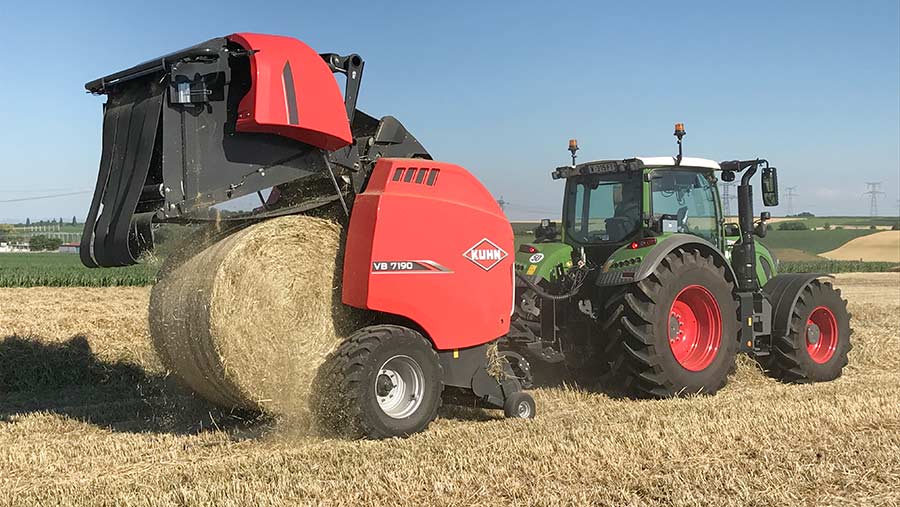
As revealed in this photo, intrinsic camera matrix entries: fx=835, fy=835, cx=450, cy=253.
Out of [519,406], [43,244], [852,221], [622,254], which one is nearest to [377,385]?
[519,406]

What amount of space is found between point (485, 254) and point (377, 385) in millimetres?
1302

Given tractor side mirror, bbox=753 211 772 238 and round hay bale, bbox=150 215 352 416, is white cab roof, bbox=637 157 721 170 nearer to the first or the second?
tractor side mirror, bbox=753 211 772 238

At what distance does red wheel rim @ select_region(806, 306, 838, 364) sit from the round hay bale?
206 inches

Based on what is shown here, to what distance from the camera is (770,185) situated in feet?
26.1

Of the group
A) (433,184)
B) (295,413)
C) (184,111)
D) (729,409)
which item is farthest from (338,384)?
(729,409)

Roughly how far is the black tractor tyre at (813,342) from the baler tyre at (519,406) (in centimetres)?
321

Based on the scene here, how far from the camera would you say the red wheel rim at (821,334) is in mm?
8562

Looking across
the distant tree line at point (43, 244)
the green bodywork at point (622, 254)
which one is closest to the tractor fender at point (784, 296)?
the green bodywork at point (622, 254)

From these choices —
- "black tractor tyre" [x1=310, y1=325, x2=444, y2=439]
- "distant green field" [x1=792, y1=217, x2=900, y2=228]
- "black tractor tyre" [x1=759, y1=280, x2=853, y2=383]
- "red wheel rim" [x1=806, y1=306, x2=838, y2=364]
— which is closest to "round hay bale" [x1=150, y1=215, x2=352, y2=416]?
"black tractor tyre" [x1=310, y1=325, x2=444, y2=439]

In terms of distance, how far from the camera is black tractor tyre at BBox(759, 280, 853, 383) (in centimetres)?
820

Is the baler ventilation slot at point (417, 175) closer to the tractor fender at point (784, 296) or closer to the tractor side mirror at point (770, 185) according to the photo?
the tractor side mirror at point (770, 185)

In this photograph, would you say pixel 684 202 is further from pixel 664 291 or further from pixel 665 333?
pixel 665 333

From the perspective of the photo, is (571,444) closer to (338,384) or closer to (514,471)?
(514,471)

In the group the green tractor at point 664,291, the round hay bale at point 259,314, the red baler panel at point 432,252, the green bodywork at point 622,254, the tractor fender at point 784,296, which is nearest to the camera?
the round hay bale at point 259,314
